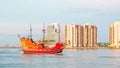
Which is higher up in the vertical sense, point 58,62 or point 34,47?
point 34,47

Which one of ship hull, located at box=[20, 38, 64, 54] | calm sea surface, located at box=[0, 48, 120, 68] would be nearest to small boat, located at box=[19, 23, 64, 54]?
ship hull, located at box=[20, 38, 64, 54]

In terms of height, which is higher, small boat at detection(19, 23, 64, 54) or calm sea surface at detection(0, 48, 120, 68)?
small boat at detection(19, 23, 64, 54)

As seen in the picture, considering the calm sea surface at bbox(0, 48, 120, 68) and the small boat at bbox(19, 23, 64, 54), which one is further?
the small boat at bbox(19, 23, 64, 54)

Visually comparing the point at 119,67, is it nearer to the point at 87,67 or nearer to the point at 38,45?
the point at 87,67

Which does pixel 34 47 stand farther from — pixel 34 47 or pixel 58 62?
pixel 58 62

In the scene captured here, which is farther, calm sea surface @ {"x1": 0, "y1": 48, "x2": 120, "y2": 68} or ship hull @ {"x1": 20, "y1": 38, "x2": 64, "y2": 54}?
ship hull @ {"x1": 20, "y1": 38, "x2": 64, "y2": 54}

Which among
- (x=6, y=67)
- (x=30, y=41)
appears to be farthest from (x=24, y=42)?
(x=6, y=67)

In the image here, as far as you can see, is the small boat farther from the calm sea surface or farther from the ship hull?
the calm sea surface

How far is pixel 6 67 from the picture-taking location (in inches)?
2349

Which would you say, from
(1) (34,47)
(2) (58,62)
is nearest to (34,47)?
(1) (34,47)

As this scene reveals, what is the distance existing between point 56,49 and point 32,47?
804 cm

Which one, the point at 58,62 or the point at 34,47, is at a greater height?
the point at 34,47

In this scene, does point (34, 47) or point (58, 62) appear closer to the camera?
point (58, 62)

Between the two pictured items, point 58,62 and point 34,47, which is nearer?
point 58,62
